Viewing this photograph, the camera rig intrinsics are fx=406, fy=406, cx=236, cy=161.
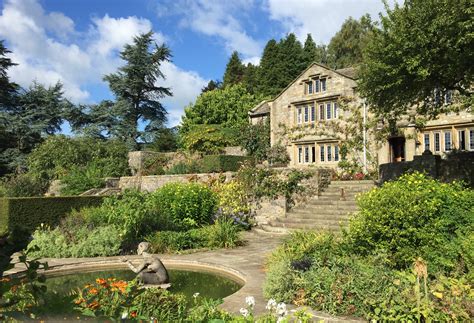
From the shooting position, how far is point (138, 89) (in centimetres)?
3822

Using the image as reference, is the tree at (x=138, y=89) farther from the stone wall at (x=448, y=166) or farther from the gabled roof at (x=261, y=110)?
the stone wall at (x=448, y=166)

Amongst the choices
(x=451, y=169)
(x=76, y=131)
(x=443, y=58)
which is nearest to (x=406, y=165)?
(x=451, y=169)

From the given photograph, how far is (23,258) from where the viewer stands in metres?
2.08

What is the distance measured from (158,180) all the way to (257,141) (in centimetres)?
1012

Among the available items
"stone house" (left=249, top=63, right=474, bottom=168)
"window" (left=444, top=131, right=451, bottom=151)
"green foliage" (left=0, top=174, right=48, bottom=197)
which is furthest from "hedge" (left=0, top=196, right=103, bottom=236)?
"window" (left=444, top=131, right=451, bottom=151)

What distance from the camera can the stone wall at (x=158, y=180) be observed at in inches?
850

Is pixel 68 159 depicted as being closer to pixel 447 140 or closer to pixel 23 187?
pixel 23 187

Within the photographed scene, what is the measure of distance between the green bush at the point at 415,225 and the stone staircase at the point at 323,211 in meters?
6.63

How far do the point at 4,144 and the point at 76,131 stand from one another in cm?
612

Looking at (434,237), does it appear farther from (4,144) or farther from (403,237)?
(4,144)

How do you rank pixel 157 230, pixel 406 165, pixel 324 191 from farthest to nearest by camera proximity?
pixel 324 191 → pixel 406 165 → pixel 157 230

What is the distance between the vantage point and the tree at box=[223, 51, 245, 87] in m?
56.4

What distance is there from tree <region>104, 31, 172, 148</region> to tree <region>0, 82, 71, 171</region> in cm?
513

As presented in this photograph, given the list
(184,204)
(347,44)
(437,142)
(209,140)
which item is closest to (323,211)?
(184,204)
